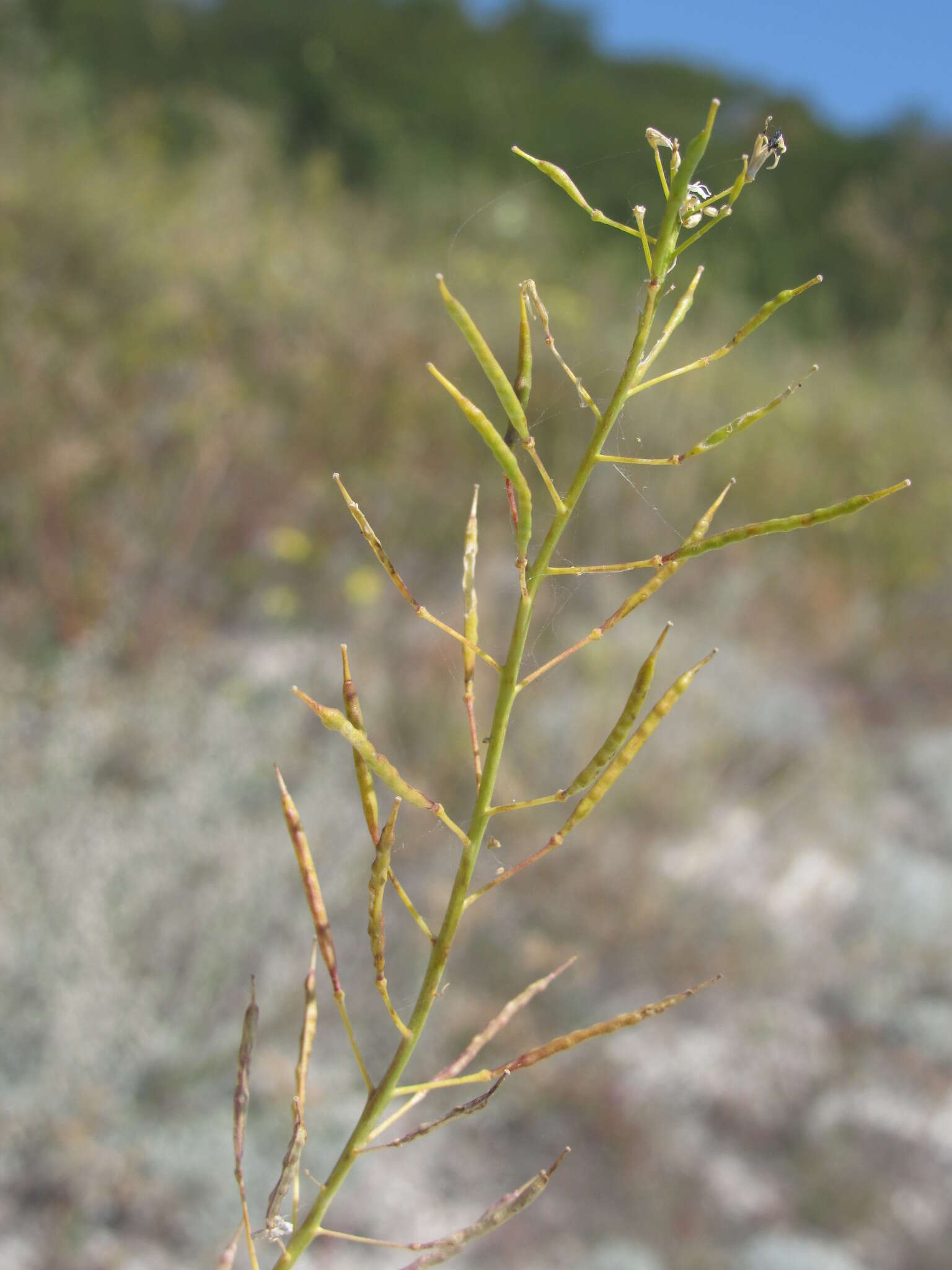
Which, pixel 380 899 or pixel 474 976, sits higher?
pixel 474 976

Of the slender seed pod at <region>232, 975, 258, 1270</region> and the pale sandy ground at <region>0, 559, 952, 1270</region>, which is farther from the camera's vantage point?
the pale sandy ground at <region>0, 559, 952, 1270</region>

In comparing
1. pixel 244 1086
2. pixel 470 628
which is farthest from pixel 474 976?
pixel 470 628

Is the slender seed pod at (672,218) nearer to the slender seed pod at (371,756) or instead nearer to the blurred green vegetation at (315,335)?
the slender seed pod at (371,756)

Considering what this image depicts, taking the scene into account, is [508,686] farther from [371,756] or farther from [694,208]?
[694,208]

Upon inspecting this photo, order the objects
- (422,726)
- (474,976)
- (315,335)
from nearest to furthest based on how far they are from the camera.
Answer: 1. (474,976)
2. (422,726)
3. (315,335)

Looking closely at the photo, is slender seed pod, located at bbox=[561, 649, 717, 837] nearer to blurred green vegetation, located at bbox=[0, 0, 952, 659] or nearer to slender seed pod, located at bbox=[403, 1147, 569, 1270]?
slender seed pod, located at bbox=[403, 1147, 569, 1270]

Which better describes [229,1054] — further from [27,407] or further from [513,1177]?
[27,407]

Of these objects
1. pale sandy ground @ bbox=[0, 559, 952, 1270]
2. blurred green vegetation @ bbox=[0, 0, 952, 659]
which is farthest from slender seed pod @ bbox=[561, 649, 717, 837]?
pale sandy ground @ bbox=[0, 559, 952, 1270]
